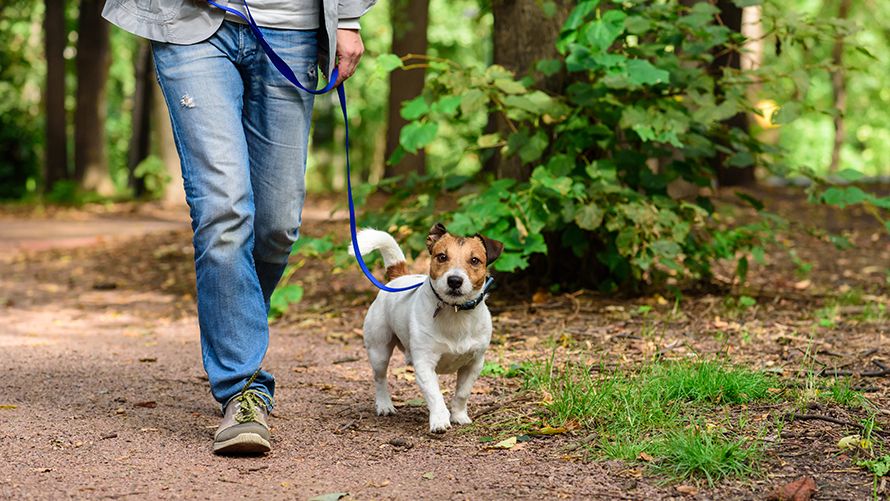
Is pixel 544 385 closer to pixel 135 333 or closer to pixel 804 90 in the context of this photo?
pixel 804 90

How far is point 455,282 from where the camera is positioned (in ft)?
13.6

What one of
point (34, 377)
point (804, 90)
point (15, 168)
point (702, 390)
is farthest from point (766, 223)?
point (15, 168)

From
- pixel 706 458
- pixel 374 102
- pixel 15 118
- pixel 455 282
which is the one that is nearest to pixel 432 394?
pixel 455 282

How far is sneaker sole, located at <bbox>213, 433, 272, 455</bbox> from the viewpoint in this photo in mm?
3869

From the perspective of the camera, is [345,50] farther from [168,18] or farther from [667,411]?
[667,411]

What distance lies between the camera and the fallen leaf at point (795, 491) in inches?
129

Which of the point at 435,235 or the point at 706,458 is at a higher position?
the point at 435,235

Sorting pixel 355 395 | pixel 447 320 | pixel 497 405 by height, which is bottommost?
pixel 355 395

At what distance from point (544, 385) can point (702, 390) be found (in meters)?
0.71

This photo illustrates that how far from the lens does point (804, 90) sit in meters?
6.63

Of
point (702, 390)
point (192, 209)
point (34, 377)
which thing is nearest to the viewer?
point (192, 209)

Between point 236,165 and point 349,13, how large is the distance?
2.68 ft

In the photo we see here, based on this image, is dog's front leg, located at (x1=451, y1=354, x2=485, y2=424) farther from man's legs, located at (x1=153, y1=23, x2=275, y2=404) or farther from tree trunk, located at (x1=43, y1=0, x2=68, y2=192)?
tree trunk, located at (x1=43, y1=0, x2=68, y2=192)

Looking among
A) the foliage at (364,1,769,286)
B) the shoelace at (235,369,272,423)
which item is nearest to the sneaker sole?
the shoelace at (235,369,272,423)
